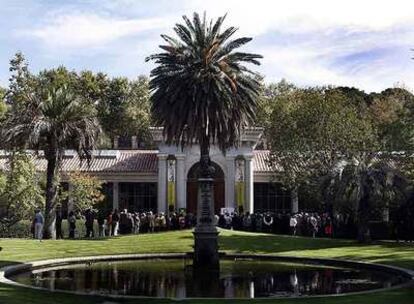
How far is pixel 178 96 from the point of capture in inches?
1064

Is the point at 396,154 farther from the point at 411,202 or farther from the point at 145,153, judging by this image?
the point at 145,153

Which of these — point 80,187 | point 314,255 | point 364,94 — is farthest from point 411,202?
point 364,94

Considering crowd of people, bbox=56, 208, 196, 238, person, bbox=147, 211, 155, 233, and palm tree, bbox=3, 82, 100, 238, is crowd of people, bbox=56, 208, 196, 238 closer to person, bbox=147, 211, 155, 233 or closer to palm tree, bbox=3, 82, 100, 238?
person, bbox=147, 211, 155, 233

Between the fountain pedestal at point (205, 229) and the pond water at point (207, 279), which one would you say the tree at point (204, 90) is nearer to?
the fountain pedestal at point (205, 229)

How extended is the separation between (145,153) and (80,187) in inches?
496

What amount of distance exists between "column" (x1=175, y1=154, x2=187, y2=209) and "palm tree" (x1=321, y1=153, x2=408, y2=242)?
2046 centimetres

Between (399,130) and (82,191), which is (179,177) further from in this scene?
(399,130)

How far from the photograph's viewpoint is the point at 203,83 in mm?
26406

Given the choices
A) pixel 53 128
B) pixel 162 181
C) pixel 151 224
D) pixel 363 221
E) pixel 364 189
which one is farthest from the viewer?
pixel 162 181

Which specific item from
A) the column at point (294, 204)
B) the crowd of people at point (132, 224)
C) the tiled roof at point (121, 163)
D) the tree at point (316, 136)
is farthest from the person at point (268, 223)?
the tiled roof at point (121, 163)

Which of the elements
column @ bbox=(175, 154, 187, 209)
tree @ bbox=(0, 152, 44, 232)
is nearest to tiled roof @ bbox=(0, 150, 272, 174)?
column @ bbox=(175, 154, 187, 209)

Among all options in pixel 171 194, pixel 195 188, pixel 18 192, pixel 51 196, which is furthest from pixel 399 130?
pixel 18 192

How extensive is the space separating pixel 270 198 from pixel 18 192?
76.5 ft

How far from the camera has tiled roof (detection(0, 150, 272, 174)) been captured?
58281mm
